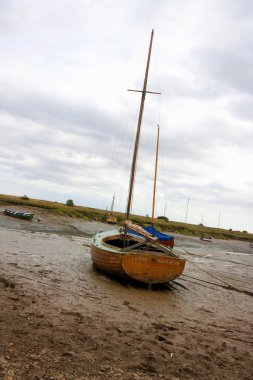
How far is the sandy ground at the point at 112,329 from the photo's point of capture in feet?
19.0

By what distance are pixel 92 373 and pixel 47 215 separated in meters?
46.4

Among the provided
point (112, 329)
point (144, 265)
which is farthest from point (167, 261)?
point (112, 329)

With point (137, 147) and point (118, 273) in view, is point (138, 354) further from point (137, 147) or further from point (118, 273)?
point (137, 147)

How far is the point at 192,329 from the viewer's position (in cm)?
913

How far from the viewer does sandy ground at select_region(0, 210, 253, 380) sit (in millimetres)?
5781

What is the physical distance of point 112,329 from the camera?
7992mm

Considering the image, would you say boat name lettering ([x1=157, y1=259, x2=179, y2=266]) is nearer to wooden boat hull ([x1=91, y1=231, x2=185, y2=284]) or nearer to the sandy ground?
wooden boat hull ([x1=91, y1=231, x2=185, y2=284])

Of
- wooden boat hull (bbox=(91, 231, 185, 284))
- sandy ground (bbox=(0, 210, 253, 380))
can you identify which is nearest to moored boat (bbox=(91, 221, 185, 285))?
wooden boat hull (bbox=(91, 231, 185, 284))

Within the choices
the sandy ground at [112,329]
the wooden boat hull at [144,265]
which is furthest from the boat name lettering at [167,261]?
the sandy ground at [112,329]

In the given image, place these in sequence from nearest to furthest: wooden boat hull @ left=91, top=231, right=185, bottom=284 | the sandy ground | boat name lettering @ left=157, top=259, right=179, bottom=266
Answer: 1. the sandy ground
2. wooden boat hull @ left=91, top=231, right=185, bottom=284
3. boat name lettering @ left=157, top=259, right=179, bottom=266

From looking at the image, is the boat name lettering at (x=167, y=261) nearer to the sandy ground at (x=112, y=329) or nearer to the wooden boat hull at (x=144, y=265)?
the wooden boat hull at (x=144, y=265)

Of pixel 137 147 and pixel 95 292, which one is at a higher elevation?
pixel 137 147

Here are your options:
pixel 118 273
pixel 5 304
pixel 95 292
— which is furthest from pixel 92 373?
pixel 118 273

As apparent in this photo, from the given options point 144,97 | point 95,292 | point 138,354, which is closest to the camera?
point 138,354
